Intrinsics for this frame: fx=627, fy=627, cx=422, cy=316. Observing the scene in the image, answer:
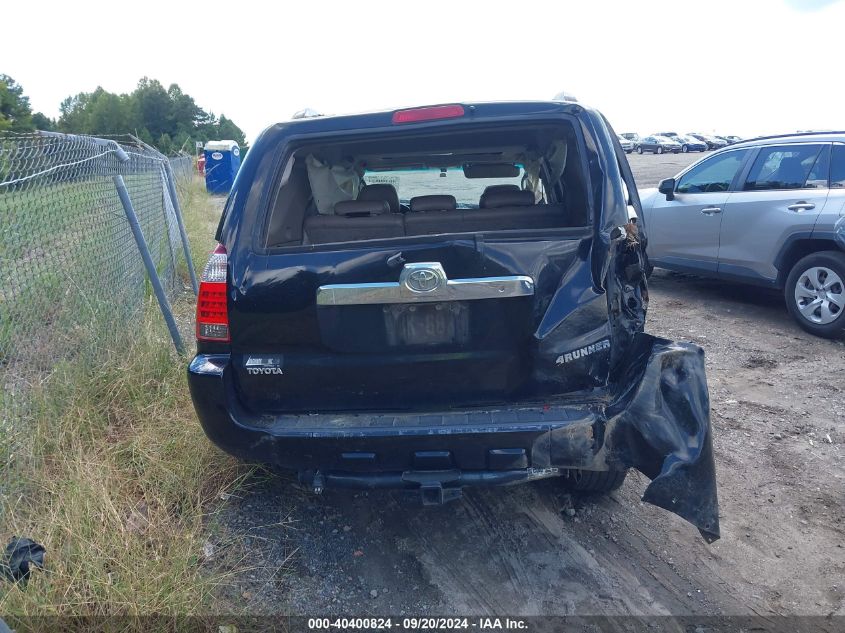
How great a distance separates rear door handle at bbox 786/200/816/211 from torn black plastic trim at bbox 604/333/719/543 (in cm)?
414

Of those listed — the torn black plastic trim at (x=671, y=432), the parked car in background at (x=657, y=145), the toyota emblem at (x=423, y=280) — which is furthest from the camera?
the parked car in background at (x=657, y=145)

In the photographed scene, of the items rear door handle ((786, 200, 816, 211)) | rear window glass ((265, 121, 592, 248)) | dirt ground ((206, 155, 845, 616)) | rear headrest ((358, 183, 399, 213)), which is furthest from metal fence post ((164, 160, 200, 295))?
rear door handle ((786, 200, 816, 211))

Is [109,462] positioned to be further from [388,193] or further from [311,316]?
[388,193]

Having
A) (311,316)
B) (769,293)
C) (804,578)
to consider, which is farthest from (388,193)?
(769,293)

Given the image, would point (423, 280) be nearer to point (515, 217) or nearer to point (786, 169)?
point (515, 217)

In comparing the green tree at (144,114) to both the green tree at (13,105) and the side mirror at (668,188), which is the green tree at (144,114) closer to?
the green tree at (13,105)

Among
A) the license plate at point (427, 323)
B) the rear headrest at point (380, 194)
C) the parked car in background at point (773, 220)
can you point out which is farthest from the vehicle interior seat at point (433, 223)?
the parked car in background at point (773, 220)

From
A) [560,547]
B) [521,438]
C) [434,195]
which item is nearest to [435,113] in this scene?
[434,195]

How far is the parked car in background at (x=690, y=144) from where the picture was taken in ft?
167

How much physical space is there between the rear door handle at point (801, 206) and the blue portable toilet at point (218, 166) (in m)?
20.7

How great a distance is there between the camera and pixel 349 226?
10.8ft

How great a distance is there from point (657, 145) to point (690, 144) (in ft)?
9.94

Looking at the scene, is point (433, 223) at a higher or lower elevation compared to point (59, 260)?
higher

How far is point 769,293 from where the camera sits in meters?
7.47
